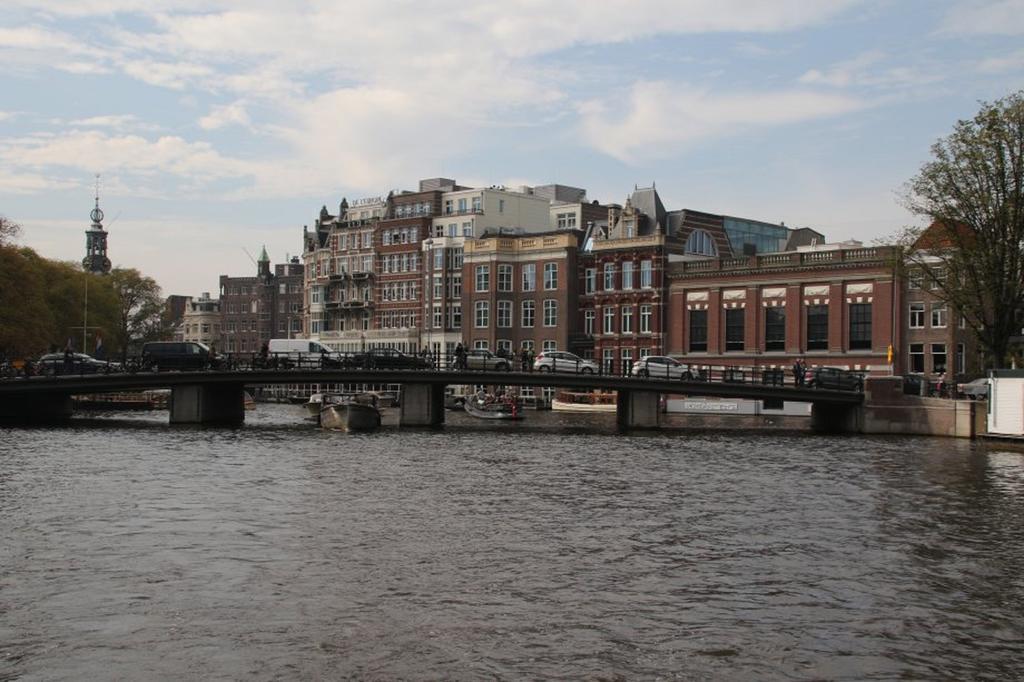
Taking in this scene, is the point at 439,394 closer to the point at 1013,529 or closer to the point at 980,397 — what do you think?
the point at 980,397

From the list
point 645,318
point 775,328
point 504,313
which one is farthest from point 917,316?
point 504,313

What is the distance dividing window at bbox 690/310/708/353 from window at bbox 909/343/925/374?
1933 centimetres

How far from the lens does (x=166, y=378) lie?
7038cm

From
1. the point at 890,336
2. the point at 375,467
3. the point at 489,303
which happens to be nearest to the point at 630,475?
the point at 375,467

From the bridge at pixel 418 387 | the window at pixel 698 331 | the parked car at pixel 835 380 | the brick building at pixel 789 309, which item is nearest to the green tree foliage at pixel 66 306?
the bridge at pixel 418 387

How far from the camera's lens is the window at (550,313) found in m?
114

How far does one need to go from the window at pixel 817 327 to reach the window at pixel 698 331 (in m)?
10.4

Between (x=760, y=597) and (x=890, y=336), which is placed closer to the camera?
(x=760, y=597)

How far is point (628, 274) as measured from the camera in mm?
107250

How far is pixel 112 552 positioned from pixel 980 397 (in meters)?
59.3

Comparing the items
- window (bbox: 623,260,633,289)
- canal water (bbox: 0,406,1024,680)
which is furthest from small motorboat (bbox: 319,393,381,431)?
window (bbox: 623,260,633,289)

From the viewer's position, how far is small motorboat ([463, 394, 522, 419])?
89812mm

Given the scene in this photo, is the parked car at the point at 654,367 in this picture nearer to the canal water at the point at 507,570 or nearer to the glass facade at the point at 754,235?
the canal water at the point at 507,570

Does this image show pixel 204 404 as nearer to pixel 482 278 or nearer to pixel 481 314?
pixel 481 314
